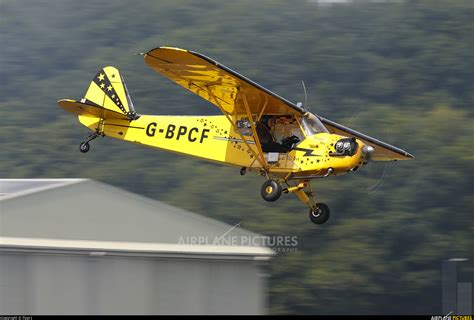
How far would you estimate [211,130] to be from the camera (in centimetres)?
1539

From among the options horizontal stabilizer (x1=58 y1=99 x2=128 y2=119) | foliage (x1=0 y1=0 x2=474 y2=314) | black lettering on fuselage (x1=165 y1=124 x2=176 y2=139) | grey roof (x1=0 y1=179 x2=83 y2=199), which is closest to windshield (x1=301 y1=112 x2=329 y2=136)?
black lettering on fuselage (x1=165 y1=124 x2=176 y2=139)

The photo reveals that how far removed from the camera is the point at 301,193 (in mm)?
15055

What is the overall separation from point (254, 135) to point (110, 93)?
4.58m

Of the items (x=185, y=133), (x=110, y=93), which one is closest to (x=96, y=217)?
(x=110, y=93)

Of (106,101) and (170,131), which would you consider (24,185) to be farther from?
(170,131)

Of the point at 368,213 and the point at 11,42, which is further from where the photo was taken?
the point at 11,42

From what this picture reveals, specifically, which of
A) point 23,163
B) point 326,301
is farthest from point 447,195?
point 23,163

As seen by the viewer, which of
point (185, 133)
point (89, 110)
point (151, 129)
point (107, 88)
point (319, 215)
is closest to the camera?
point (319, 215)

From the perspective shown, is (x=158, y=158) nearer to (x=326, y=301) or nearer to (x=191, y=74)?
(x=326, y=301)

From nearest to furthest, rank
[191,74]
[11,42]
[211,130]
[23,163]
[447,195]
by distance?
[191,74] → [211,130] → [447,195] → [23,163] → [11,42]

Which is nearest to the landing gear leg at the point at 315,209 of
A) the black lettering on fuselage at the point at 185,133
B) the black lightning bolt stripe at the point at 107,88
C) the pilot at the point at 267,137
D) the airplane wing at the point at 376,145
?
the pilot at the point at 267,137

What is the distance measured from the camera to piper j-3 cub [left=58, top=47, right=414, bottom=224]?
13859 mm

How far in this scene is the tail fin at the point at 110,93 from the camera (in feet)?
56.6

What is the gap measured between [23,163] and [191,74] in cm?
3261
